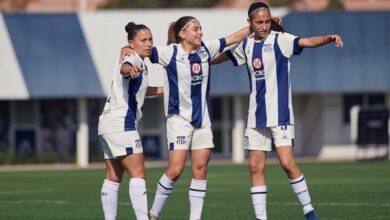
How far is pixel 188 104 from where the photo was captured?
1376cm

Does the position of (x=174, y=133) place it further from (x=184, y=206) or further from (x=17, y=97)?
(x=17, y=97)

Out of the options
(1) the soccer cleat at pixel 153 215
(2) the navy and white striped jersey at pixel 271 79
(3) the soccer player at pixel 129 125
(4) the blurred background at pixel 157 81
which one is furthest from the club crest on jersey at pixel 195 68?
(4) the blurred background at pixel 157 81

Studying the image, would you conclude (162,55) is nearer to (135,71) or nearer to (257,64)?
(135,71)

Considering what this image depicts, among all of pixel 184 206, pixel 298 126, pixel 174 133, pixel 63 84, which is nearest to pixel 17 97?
pixel 63 84

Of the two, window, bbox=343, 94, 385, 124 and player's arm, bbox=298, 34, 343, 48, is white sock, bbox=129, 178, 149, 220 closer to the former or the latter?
player's arm, bbox=298, 34, 343, 48

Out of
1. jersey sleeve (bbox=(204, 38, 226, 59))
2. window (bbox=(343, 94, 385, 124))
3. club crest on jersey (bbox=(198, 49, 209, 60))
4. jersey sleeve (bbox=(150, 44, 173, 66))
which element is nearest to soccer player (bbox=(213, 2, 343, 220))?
jersey sleeve (bbox=(204, 38, 226, 59))

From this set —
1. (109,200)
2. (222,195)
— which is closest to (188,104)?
(109,200)

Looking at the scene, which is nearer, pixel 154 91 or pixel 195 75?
pixel 195 75

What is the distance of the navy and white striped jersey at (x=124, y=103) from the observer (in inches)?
527

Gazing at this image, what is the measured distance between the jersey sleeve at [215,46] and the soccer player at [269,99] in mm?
327

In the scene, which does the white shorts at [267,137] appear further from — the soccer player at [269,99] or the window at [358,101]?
the window at [358,101]

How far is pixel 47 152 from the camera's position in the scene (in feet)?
150

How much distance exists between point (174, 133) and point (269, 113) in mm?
1104

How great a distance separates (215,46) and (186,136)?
112 cm
